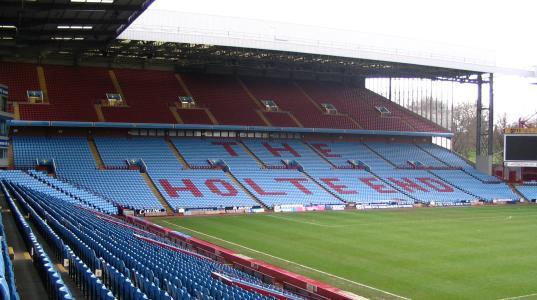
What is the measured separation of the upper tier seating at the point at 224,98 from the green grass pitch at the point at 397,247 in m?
13.5

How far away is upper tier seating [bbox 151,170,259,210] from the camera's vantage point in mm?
39812

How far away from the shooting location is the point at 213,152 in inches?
1892

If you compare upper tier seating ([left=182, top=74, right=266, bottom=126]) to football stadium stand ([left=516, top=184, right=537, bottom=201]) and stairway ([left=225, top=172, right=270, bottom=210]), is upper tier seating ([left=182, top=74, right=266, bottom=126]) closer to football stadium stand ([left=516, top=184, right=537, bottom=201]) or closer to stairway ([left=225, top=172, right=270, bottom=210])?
stairway ([left=225, top=172, right=270, bottom=210])

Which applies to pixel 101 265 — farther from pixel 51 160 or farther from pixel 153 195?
pixel 51 160

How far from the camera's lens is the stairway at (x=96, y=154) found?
1661 inches

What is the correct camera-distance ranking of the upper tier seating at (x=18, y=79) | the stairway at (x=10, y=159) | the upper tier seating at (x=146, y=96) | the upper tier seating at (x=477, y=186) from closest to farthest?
1. the stairway at (x=10, y=159)
2. the upper tier seating at (x=18, y=79)
3. the upper tier seating at (x=146, y=96)
4. the upper tier seating at (x=477, y=186)

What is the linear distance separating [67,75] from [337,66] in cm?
2512

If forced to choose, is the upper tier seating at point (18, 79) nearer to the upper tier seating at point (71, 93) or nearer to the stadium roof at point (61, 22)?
the upper tier seating at point (71, 93)

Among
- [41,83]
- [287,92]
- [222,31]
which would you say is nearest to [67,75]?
[41,83]

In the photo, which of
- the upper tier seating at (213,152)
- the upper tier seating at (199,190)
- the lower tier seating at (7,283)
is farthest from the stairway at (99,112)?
the lower tier seating at (7,283)

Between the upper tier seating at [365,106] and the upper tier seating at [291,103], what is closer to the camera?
the upper tier seating at [291,103]

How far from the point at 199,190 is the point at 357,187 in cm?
1348

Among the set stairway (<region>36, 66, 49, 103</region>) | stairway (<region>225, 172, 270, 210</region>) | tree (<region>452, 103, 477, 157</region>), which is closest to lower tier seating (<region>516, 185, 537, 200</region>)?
tree (<region>452, 103, 477, 157</region>)

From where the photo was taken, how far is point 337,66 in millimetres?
55938
